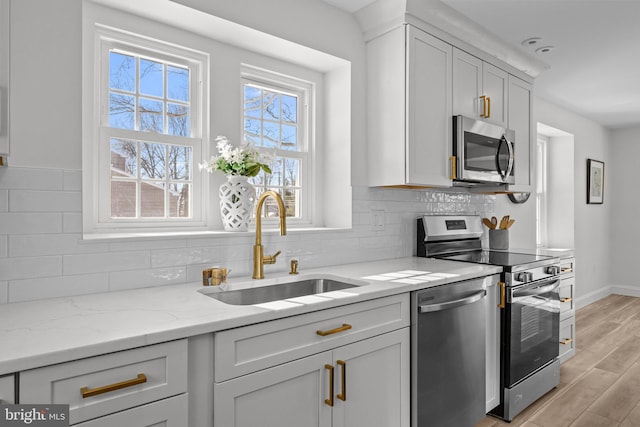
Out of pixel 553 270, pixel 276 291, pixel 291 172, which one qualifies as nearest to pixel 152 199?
pixel 276 291

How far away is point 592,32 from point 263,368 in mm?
3102

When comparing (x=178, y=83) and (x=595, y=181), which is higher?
(x=178, y=83)

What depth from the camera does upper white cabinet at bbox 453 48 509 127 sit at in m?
2.66

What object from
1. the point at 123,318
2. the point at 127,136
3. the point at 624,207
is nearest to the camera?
the point at 123,318

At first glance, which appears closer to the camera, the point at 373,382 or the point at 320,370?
the point at 320,370

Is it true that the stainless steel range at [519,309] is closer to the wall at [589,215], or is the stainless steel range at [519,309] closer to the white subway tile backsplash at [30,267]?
the white subway tile backsplash at [30,267]

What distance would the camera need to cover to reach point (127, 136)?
1.94 meters

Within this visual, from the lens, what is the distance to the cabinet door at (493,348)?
237cm

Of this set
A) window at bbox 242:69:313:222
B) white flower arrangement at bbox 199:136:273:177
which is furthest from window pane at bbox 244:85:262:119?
white flower arrangement at bbox 199:136:273:177

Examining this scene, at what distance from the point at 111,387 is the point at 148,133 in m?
1.32

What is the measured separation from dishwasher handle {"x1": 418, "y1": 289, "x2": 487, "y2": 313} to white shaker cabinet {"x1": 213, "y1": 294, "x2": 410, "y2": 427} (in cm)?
10

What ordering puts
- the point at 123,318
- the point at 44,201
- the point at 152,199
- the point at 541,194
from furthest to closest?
1. the point at 541,194
2. the point at 152,199
3. the point at 44,201
4. the point at 123,318

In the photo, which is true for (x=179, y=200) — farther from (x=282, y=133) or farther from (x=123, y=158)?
(x=282, y=133)

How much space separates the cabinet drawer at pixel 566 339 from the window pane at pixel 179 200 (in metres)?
3.00
